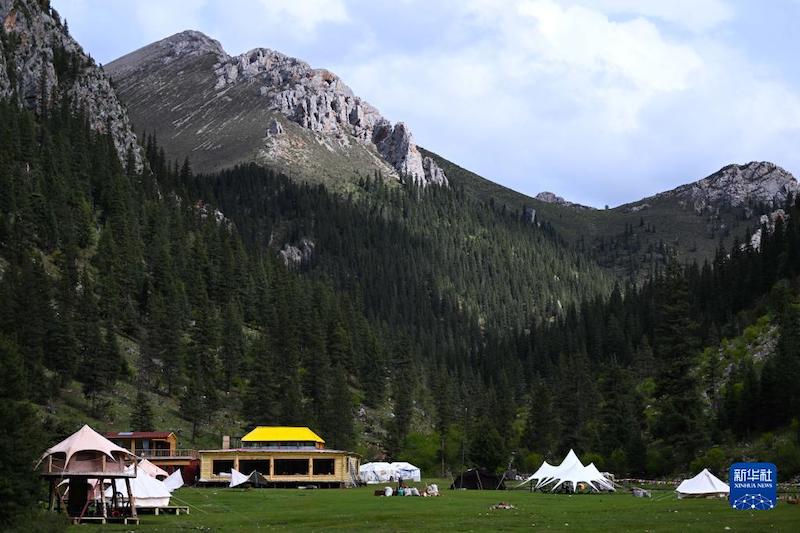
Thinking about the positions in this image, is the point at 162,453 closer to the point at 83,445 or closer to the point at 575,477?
the point at 575,477

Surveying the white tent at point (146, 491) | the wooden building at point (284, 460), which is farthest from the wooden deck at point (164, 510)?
the wooden building at point (284, 460)

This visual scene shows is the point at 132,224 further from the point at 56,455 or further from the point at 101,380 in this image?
the point at 56,455

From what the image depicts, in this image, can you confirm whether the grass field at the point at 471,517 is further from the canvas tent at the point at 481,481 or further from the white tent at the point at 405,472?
the white tent at the point at 405,472

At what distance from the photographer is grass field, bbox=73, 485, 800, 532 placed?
1635 inches

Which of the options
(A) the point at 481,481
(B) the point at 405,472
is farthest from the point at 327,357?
(A) the point at 481,481

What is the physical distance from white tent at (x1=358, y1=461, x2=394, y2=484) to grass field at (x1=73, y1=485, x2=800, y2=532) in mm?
54121

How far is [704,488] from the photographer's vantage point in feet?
223

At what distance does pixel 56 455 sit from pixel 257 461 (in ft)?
217

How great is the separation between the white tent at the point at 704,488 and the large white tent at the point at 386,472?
5624cm

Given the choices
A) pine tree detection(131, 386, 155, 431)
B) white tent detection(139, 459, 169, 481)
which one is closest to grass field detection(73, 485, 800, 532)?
white tent detection(139, 459, 169, 481)

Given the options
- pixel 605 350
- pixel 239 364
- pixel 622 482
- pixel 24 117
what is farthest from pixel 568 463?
pixel 24 117

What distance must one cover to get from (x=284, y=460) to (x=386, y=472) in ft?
47.2

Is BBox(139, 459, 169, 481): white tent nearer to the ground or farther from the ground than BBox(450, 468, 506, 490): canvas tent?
farther from the ground

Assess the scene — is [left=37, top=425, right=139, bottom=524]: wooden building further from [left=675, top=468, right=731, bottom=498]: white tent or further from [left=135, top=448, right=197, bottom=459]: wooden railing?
[left=135, top=448, right=197, bottom=459]: wooden railing
